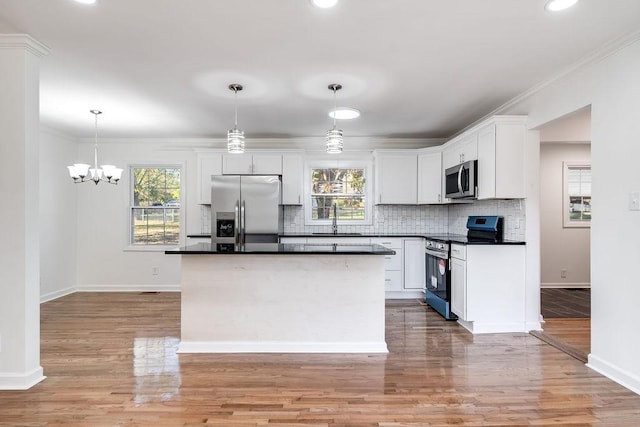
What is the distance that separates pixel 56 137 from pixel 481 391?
6189mm

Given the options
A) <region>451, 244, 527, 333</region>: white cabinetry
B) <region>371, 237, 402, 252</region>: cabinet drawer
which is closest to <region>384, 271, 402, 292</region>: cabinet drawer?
<region>371, 237, 402, 252</region>: cabinet drawer

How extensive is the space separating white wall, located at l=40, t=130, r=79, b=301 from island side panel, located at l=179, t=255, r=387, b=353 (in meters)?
3.26

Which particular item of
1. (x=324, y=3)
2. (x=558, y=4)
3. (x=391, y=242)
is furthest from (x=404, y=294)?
(x=324, y=3)

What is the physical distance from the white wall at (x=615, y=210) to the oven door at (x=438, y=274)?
1551 mm

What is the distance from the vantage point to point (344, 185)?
5.98m

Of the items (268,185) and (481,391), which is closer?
(481,391)

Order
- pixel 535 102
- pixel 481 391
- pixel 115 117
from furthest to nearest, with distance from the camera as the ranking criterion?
pixel 115 117
pixel 535 102
pixel 481 391

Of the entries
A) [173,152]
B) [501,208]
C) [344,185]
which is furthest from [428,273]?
[173,152]

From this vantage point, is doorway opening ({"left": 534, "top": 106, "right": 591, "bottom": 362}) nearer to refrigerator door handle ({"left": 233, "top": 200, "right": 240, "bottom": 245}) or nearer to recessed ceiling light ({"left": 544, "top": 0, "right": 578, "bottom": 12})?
recessed ceiling light ({"left": 544, "top": 0, "right": 578, "bottom": 12})

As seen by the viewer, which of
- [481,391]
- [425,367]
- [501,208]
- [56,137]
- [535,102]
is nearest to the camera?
[481,391]

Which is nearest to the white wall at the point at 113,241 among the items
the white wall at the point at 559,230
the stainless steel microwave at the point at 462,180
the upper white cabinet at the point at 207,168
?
the upper white cabinet at the point at 207,168

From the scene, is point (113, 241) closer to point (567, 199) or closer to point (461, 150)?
point (461, 150)

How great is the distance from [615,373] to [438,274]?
2.09 metres

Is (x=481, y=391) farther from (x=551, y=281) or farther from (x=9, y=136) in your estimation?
(x=551, y=281)
